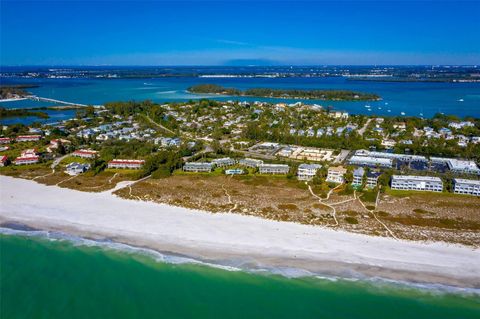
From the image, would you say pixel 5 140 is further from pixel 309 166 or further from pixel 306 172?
pixel 309 166

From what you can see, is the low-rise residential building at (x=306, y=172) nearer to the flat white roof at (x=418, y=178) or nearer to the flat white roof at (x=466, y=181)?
the flat white roof at (x=418, y=178)

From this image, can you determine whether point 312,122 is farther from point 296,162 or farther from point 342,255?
point 342,255

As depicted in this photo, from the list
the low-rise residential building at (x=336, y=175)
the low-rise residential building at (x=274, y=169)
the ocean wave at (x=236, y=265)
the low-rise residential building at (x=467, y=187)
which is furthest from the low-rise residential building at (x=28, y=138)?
the low-rise residential building at (x=467, y=187)

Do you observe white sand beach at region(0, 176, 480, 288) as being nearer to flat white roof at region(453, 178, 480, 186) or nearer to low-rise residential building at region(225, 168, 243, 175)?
low-rise residential building at region(225, 168, 243, 175)

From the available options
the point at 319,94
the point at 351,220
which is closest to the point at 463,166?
the point at 351,220

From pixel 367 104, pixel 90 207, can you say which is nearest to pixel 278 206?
pixel 90 207

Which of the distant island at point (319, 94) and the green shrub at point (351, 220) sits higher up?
the distant island at point (319, 94)
